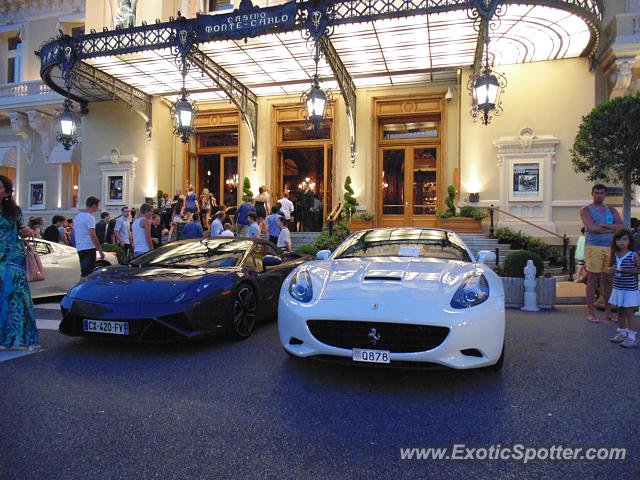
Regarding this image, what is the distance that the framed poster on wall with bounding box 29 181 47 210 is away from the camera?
782 inches

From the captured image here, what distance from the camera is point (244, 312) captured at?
4.92 m

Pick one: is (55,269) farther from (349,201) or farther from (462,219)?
(462,219)

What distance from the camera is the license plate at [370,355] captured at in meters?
3.09

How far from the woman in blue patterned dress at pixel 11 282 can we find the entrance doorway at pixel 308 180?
1197 centimetres

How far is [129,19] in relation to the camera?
16.0 metres

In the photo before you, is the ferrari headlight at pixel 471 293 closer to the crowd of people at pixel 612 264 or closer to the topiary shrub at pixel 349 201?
the crowd of people at pixel 612 264

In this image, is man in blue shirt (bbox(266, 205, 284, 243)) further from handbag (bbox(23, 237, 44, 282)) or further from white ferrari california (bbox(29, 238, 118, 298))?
handbag (bbox(23, 237, 44, 282))

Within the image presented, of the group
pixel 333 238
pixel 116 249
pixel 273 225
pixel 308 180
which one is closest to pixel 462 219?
pixel 333 238

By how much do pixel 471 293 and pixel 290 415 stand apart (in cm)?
168

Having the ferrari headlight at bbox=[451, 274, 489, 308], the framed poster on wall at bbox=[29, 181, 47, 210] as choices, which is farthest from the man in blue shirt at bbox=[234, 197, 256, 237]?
the framed poster on wall at bbox=[29, 181, 47, 210]

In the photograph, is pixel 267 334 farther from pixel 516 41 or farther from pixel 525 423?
pixel 516 41

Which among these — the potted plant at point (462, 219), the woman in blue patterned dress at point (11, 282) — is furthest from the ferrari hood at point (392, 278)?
the potted plant at point (462, 219)

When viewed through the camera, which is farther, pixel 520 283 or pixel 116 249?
pixel 116 249

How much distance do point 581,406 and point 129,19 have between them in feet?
60.6
